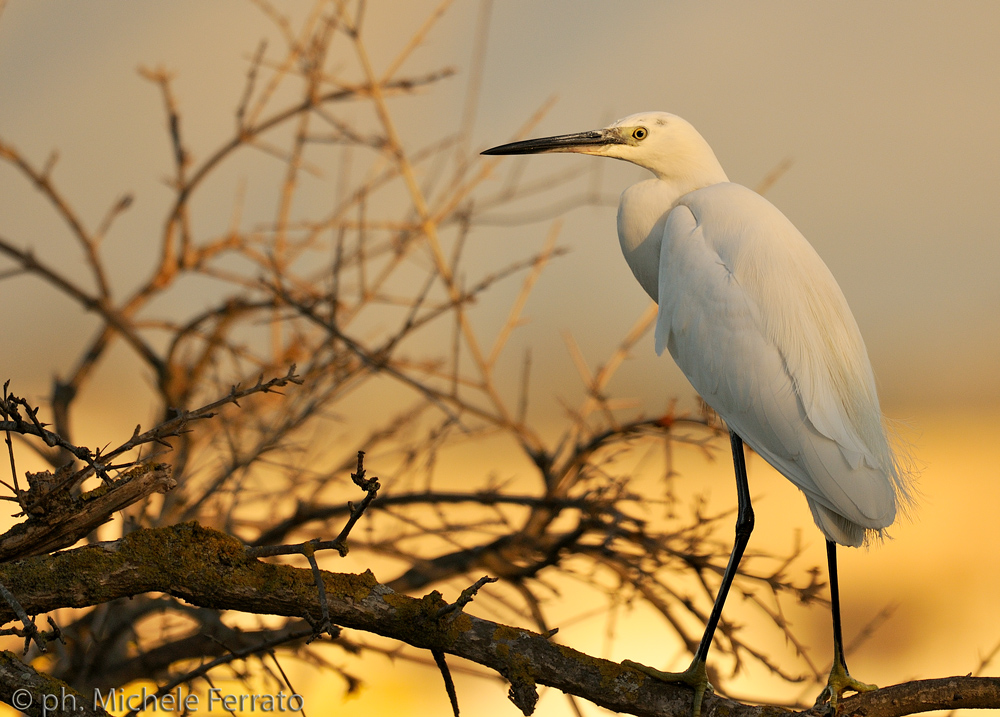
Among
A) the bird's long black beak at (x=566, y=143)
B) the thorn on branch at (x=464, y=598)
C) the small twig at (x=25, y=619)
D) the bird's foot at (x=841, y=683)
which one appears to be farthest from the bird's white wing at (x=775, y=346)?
the small twig at (x=25, y=619)

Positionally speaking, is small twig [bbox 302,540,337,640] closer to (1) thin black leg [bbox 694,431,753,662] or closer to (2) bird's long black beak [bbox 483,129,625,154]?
(1) thin black leg [bbox 694,431,753,662]

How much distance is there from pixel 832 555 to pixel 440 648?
4.71 ft

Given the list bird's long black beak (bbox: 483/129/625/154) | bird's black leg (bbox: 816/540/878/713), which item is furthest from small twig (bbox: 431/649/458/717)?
bird's long black beak (bbox: 483/129/625/154)

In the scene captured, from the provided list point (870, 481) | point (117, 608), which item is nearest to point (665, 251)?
point (870, 481)

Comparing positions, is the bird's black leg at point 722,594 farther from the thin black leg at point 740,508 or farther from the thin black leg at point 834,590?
the thin black leg at point 834,590

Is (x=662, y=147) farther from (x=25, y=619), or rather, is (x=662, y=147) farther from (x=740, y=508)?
(x=25, y=619)

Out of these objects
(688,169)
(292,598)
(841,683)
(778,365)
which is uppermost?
(688,169)

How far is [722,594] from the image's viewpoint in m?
2.87

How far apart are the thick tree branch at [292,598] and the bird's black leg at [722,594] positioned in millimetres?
162

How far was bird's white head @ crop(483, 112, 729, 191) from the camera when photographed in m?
3.44

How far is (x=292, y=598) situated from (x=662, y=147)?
7.56 feet

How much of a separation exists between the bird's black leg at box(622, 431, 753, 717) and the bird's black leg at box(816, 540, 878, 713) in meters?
0.32

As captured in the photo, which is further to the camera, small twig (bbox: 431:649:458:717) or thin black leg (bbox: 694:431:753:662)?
thin black leg (bbox: 694:431:753:662)

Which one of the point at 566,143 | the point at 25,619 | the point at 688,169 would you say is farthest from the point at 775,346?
the point at 25,619
